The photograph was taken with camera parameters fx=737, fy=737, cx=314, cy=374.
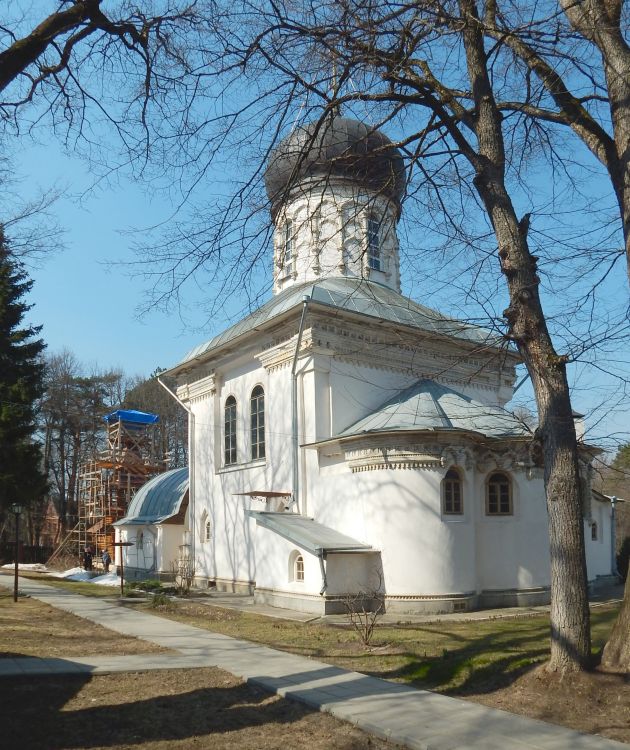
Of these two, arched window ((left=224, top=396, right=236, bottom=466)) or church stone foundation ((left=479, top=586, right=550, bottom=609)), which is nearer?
church stone foundation ((left=479, top=586, right=550, bottom=609))

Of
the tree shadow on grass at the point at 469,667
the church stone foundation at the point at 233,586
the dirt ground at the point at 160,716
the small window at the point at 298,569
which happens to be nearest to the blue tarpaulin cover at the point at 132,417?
the church stone foundation at the point at 233,586

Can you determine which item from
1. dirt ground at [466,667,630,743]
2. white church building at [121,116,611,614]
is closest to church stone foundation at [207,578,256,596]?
white church building at [121,116,611,614]

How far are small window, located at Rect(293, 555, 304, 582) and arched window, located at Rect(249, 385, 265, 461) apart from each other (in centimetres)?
418

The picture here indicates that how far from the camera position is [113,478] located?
40.8 meters

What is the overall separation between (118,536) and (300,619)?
65.9 feet

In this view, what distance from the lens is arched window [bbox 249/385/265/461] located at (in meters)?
20.7

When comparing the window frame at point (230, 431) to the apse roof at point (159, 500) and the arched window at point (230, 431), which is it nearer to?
the arched window at point (230, 431)

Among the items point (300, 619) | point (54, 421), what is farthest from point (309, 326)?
point (54, 421)

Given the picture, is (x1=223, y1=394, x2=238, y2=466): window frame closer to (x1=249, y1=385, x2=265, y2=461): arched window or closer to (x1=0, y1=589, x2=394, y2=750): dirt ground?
(x1=249, y1=385, x2=265, y2=461): arched window

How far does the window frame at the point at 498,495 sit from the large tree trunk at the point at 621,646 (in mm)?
10132

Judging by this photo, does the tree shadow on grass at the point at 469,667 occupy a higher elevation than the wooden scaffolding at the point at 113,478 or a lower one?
lower

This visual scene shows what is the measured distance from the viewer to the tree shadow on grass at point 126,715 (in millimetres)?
6176

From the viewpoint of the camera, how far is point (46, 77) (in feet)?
26.6

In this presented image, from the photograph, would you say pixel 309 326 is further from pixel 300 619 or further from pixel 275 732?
pixel 275 732
